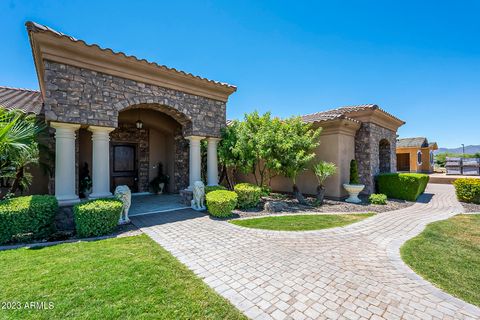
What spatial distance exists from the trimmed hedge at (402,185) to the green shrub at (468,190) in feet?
4.67

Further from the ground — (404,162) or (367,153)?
(367,153)

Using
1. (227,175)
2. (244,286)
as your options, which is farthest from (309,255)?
(227,175)

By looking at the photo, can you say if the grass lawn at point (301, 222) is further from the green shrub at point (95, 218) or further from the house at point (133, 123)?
the green shrub at point (95, 218)

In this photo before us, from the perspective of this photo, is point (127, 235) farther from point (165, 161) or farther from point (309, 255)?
point (165, 161)

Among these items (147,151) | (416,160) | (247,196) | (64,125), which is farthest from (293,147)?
(416,160)

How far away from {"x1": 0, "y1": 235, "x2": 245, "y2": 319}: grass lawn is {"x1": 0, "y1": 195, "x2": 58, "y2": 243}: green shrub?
29.8 inches

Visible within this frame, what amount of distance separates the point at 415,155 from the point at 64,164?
3145 cm

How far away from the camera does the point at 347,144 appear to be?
10.7m

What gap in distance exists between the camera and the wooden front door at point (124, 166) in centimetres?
1125

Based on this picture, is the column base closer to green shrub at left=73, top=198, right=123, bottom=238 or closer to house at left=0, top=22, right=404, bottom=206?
house at left=0, top=22, right=404, bottom=206

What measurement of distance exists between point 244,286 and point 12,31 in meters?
9.90

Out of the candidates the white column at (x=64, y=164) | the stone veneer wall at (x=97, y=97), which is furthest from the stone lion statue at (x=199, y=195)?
the white column at (x=64, y=164)

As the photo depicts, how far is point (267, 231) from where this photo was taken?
5660 millimetres

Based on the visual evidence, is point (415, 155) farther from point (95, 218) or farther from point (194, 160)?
point (95, 218)
